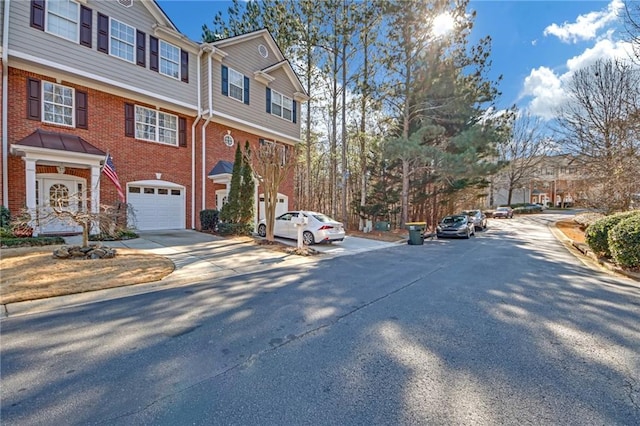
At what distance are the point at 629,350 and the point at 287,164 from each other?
10.2 metres

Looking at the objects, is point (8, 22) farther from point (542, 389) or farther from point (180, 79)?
point (542, 389)

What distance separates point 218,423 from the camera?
2.31 metres

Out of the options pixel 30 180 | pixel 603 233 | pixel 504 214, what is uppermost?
pixel 30 180

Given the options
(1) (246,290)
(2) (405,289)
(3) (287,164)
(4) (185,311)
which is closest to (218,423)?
(4) (185,311)

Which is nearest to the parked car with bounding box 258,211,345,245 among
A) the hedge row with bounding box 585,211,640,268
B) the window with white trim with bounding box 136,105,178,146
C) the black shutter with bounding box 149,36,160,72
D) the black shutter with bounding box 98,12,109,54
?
the window with white trim with bounding box 136,105,178,146

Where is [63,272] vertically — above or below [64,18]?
below

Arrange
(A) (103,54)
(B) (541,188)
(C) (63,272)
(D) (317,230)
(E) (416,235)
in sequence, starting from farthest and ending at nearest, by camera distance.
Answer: (B) (541,188)
(E) (416,235)
(D) (317,230)
(A) (103,54)
(C) (63,272)

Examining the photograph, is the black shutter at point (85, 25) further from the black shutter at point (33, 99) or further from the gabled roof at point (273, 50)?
the gabled roof at point (273, 50)

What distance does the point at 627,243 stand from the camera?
316 inches

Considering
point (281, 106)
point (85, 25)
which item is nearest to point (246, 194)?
point (281, 106)

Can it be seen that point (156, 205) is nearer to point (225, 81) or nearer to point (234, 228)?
point (234, 228)

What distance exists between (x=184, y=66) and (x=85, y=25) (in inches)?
155

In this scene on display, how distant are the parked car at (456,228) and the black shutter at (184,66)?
645 inches

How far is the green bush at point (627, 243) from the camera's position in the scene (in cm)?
780
